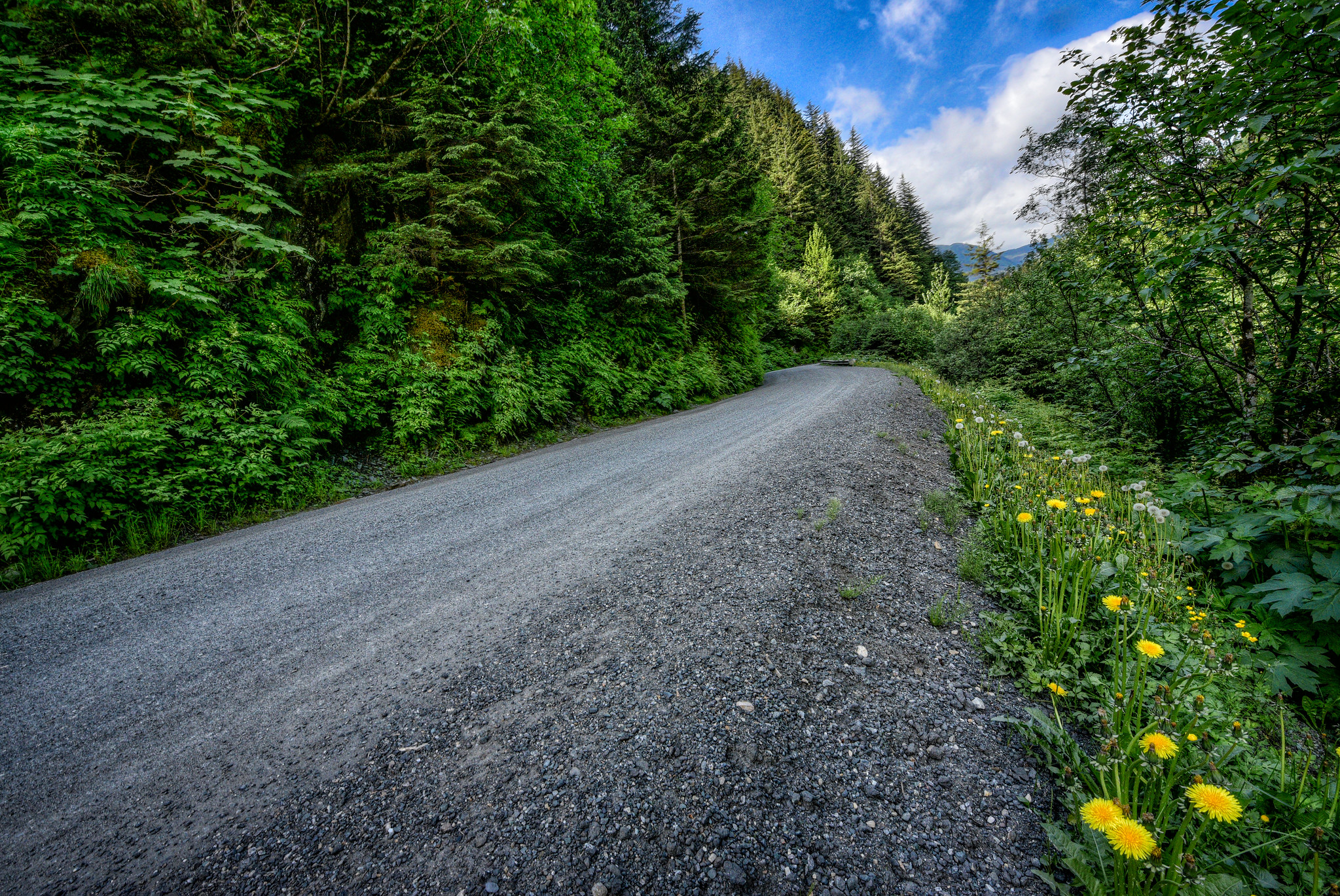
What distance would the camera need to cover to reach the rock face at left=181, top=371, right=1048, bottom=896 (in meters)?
1.35

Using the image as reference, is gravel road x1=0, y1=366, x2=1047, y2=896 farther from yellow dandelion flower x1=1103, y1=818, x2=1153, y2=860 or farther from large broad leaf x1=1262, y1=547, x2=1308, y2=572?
large broad leaf x1=1262, y1=547, x2=1308, y2=572

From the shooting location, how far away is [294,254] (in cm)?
615

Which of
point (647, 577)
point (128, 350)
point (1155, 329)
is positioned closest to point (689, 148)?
point (1155, 329)

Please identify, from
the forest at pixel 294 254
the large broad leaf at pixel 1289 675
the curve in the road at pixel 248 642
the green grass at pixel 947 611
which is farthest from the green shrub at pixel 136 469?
the large broad leaf at pixel 1289 675

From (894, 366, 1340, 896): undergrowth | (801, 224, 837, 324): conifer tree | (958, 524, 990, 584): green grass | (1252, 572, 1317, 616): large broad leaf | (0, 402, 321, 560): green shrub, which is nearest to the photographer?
(894, 366, 1340, 896): undergrowth

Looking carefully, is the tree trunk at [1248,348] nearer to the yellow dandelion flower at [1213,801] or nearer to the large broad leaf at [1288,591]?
the large broad leaf at [1288,591]

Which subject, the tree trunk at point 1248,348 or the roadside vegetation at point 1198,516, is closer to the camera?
the roadside vegetation at point 1198,516

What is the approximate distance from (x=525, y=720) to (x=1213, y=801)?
2197mm

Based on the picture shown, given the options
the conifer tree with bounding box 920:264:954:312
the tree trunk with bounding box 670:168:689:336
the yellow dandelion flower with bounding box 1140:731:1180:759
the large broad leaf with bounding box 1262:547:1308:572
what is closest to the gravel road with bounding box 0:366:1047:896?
the yellow dandelion flower with bounding box 1140:731:1180:759

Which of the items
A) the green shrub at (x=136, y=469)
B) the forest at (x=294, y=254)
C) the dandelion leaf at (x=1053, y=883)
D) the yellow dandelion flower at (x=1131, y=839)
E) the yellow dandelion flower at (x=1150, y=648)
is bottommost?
the dandelion leaf at (x=1053, y=883)

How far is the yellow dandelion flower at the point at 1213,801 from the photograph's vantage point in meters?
1.14

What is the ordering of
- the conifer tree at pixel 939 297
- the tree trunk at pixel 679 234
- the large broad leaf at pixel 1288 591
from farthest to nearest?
the conifer tree at pixel 939 297, the tree trunk at pixel 679 234, the large broad leaf at pixel 1288 591

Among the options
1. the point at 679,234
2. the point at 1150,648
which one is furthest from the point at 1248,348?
the point at 679,234

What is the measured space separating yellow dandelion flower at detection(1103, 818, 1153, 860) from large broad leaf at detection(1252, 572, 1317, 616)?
1.90 metres
